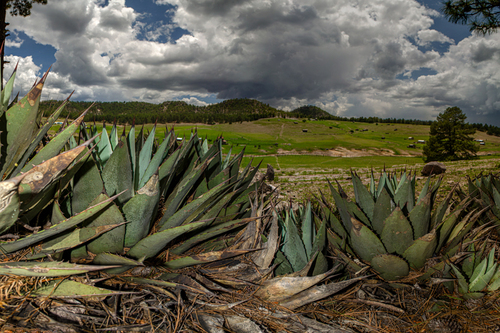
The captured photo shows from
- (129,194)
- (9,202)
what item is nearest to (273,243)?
(129,194)

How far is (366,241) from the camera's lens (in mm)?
2053

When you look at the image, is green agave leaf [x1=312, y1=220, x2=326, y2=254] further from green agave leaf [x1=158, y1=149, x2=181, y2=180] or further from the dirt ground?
the dirt ground

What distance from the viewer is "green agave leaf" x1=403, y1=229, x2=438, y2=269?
74.9 inches

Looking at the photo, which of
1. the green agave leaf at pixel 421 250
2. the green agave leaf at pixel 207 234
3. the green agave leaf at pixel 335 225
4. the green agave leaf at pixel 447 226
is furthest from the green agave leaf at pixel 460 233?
the green agave leaf at pixel 207 234

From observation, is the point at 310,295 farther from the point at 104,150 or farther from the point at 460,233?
the point at 104,150

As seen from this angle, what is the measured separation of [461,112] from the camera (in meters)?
40.2

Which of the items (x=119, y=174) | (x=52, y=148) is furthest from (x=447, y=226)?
(x=52, y=148)

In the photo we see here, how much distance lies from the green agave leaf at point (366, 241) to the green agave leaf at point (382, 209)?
243 millimetres

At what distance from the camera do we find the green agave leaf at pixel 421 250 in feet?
6.24

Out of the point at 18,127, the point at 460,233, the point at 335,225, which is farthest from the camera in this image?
the point at 335,225

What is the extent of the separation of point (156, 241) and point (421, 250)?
1.94 metres

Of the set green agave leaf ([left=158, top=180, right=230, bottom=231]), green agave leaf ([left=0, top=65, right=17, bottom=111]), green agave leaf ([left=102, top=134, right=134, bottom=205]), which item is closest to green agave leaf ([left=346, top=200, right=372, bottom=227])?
green agave leaf ([left=158, top=180, right=230, bottom=231])

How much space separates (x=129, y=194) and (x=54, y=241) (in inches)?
18.8

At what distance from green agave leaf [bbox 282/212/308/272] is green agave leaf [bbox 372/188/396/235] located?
82 cm
